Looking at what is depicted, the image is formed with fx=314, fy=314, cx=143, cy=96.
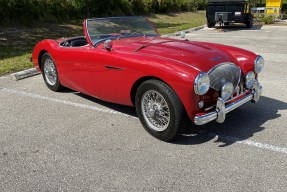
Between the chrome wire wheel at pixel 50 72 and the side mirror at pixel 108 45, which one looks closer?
the side mirror at pixel 108 45

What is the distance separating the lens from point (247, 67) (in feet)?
13.2

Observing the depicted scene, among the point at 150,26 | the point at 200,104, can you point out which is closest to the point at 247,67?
the point at 200,104

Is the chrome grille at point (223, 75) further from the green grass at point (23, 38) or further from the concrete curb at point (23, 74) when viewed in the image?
the green grass at point (23, 38)

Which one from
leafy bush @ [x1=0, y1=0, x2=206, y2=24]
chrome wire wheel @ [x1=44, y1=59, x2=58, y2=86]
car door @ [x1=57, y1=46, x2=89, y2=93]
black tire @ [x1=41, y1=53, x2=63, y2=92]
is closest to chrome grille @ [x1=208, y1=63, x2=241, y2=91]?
car door @ [x1=57, y1=46, x2=89, y2=93]

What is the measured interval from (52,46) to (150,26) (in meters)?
1.65

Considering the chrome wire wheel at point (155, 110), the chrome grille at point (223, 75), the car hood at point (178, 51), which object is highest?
the car hood at point (178, 51)

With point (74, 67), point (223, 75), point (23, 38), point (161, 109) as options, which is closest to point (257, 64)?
point (223, 75)

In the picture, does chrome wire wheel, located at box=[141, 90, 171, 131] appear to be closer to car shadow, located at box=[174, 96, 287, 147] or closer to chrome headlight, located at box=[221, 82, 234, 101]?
car shadow, located at box=[174, 96, 287, 147]

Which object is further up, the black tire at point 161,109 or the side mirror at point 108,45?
the side mirror at point 108,45

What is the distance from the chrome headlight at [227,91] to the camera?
3.43m

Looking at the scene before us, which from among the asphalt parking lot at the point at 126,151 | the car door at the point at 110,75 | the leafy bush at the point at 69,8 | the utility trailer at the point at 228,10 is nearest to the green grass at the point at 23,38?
the leafy bush at the point at 69,8

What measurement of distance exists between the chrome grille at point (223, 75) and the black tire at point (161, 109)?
0.48 m

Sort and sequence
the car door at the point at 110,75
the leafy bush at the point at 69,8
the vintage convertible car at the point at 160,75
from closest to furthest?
the vintage convertible car at the point at 160,75 < the car door at the point at 110,75 < the leafy bush at the point at 69,8

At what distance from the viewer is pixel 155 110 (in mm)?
3600
